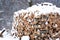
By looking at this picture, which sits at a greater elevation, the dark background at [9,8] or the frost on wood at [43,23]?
the frost on wood at [43,23]

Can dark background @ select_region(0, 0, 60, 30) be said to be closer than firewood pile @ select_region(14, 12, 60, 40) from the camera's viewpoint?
No

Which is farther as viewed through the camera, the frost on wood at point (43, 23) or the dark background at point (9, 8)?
the dark background at point (9, 8)

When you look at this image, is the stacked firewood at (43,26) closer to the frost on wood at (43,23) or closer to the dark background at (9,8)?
the frost on wood at (43,23)

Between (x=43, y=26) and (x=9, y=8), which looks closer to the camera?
(x=43, y=26)

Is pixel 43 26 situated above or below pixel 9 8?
above

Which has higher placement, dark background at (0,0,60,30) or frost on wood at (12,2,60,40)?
frost on wood at (12,2,60,40)

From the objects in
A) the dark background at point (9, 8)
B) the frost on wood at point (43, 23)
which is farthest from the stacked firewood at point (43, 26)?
the dark background at point (9, 8)

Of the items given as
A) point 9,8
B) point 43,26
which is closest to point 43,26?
point 43,26

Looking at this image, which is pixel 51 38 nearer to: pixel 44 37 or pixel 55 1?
pixel 44 37

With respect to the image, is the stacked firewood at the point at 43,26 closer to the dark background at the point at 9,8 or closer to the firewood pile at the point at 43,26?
the firewood pile at the point at 43,26

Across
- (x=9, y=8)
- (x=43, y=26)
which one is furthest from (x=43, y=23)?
(x=9, y=8)

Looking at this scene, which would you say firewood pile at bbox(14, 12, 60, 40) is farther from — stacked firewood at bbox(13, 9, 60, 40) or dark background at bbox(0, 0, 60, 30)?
dark background at bbox(0, 0, 60, 30)

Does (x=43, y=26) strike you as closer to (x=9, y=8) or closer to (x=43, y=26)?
(x=43, y=26)

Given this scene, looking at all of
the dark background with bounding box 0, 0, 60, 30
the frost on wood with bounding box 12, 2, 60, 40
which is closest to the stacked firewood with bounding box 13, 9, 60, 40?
the frost on wood with bounding box 12, 2, 60, 40
